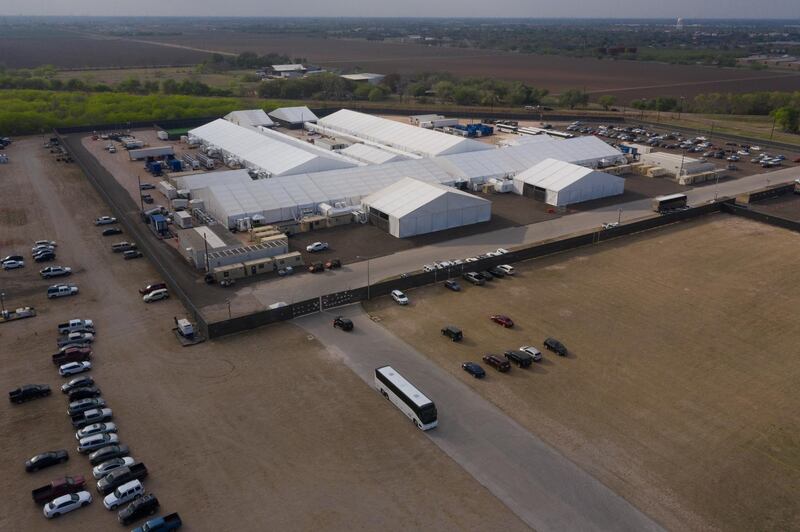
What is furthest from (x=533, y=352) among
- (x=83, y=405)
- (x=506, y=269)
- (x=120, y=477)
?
(x=83, y=405)

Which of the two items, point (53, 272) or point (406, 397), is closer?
point (406, 397)

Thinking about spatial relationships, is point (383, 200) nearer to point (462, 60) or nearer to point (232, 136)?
point (232, 136)

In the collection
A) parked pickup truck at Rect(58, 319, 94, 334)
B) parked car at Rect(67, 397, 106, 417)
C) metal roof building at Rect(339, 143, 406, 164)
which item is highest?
metal roof building at Rect(339, 143, 406, 164)

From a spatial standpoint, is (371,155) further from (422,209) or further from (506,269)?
(506,269)

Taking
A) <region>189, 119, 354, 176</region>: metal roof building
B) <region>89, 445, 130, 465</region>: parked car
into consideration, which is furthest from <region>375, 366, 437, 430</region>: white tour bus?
<region>189, 119, 354, 176</region>: metal roof building

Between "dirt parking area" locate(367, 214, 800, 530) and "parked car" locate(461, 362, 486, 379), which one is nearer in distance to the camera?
"dirt parking area" locate(367, 214, 800, 530)

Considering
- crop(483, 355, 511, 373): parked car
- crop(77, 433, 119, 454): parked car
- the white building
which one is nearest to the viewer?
crop(77, 433, 119, 454): parked car

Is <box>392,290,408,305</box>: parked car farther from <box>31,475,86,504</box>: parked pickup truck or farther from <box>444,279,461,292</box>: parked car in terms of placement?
<box>31,475,86,504</box>: parked pickup truck
